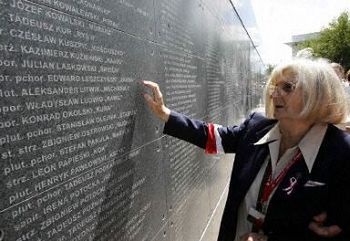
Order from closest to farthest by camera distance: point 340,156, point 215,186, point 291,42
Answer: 1. point 340,156
2. point 215,186
3. point 291,42

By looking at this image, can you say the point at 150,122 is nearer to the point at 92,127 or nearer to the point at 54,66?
the point at 92,127

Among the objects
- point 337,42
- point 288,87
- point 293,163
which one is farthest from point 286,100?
point 337,42

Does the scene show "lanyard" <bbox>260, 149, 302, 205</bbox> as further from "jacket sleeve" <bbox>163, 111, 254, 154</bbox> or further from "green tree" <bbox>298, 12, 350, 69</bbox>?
"green tree" <bbox>298, 12, 350, 69</bbox>

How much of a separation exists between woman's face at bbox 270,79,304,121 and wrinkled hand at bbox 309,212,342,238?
0.59 metres

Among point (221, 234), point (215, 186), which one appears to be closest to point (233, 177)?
point (221, 234)

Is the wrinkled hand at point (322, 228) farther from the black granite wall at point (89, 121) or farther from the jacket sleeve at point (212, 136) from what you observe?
the black granite wall at point (89, 121)

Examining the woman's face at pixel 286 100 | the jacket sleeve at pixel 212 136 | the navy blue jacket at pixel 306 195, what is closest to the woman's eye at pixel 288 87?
the woman's face at pixel 286 100

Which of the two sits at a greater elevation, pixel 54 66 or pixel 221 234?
pixel 54 66

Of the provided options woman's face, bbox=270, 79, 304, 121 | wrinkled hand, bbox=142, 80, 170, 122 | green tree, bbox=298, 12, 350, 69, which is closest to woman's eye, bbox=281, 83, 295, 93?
woman's face, bbox=270, 79, 304, 121

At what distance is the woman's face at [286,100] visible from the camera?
97.2 inches

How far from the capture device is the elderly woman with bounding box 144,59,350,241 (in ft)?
7.64

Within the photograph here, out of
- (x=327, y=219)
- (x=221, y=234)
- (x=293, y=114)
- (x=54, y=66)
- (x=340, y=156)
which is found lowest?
(x=221, y=234)

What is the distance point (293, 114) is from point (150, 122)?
861 millimetres

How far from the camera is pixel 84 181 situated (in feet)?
5.48
